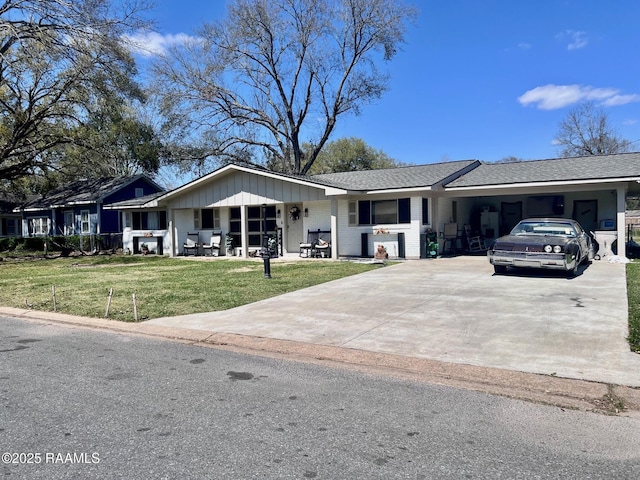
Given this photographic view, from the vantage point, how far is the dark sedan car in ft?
38.0

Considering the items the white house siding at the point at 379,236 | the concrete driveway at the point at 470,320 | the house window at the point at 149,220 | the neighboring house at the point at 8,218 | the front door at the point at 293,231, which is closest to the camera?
the concrete driveway at the point at 470,320

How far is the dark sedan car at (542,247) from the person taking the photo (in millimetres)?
11594

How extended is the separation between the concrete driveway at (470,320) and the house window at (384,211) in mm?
6226

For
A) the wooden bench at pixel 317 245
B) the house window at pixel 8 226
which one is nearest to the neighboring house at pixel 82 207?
the house window at pixel 8 226

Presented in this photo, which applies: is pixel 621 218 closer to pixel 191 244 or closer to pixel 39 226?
pixel 191 244

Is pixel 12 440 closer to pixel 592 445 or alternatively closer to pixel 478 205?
pixel 592 445

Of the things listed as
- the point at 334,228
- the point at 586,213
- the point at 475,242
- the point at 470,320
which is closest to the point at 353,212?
the point at 334,228

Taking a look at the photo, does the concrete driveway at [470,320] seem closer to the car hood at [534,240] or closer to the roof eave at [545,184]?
the car hood at [534,240]

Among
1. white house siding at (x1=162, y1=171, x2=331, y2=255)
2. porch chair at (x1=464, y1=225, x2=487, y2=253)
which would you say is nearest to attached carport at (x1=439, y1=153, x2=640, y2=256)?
porch chair at (x1=464, y1=225, x2=487, y2=253)

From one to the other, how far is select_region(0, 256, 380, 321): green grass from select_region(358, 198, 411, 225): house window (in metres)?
2.97

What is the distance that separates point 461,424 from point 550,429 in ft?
2.29

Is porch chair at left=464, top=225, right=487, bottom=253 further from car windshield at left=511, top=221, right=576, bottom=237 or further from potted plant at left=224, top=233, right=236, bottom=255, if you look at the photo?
potted plant at left=224, top=233, right=236, bottom=255

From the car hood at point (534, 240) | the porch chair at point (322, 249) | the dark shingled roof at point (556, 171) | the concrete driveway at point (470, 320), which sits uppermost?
the dark shingled roof at point (556, 171)

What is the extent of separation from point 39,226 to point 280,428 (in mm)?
36539
